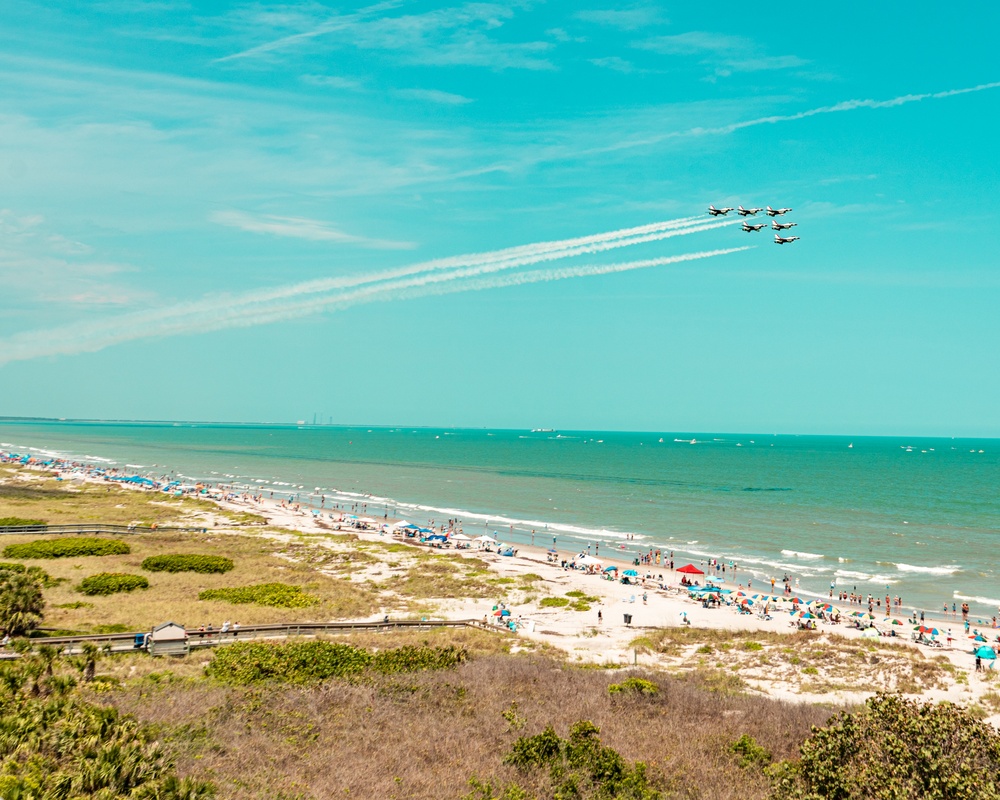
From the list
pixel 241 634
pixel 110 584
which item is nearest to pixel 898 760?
pixel 241 634

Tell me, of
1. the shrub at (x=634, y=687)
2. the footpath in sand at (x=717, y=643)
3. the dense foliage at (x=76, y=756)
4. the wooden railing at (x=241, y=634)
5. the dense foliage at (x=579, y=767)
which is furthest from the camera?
the footpath in sand at (x=717, y=643)

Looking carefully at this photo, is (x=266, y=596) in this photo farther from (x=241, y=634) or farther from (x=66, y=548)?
(x=66, y=548)

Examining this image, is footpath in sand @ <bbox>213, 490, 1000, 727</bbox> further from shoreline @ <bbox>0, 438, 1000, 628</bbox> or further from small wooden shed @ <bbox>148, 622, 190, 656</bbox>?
small wooden shed @ <bbox>148, 622, 190, 656</bbox>

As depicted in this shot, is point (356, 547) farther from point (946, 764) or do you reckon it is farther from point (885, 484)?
point (885, 484)

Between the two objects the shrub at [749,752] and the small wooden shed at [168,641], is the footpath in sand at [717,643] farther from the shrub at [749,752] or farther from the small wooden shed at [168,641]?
the small wooden shed at [168,641]

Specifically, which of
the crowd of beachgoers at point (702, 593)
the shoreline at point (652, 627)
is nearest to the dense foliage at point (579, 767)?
the shoreline at point (652, 627)

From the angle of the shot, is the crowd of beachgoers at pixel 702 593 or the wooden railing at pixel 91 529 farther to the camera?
the wooden railing at pixel 91 529
